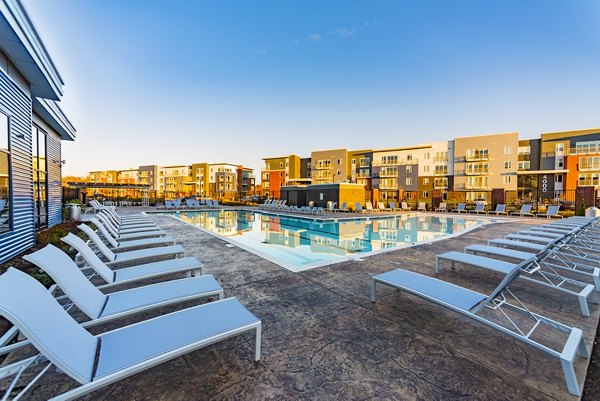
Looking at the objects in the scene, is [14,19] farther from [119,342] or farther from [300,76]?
[300,76]

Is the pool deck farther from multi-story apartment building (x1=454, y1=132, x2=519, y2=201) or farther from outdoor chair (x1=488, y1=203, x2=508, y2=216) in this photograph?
multi-story apartment building (x1=454, y1=132, x2=519, y2=201)

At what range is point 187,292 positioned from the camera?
8.98ft

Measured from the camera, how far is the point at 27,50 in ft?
16.0

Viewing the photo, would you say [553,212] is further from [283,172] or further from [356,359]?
[283,172]

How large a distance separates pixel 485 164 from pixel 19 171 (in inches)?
1784

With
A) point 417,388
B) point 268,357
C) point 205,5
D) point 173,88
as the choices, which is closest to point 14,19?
point 268,357

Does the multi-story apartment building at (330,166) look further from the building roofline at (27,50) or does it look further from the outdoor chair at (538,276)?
the outdoor chair at (538,276)

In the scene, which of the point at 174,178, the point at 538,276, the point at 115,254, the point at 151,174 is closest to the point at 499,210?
the point at 538,276

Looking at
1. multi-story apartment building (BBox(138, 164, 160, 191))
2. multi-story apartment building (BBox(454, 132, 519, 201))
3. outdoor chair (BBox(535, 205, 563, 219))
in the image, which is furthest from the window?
multi-story apartment building (BBox(138, 164, 160, 191))

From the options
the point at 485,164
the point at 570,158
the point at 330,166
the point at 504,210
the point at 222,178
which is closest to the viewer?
the point at 504,210

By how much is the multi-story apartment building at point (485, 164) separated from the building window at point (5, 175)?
4361 cm

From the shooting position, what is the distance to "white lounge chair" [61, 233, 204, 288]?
3178 millimetres

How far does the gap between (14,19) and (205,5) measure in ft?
36.0

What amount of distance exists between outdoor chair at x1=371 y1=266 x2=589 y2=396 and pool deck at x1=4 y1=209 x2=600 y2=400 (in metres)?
0.16
